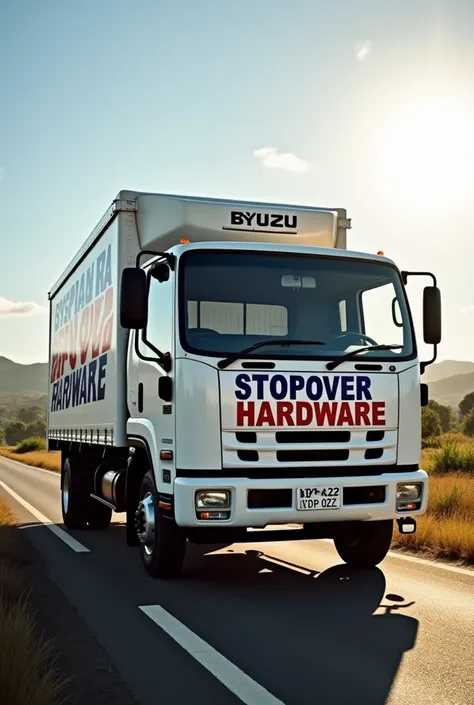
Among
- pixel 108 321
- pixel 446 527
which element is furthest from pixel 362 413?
pixel 108 321

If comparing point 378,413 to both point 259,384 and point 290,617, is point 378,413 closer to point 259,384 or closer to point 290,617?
point 259,384

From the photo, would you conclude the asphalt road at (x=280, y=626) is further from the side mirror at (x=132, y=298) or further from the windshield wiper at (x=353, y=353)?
the side mirror at (x=132, y=298)

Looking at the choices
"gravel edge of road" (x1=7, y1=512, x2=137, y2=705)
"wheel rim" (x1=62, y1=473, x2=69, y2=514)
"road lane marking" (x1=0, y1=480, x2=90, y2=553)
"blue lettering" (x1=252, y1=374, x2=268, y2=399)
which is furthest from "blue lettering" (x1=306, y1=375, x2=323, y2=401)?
"wheel rim" (x1=62, y1=473, x2=69, y2=514)

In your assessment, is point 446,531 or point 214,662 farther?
point 446,531

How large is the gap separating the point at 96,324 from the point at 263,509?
14.1ft

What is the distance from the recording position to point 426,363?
7977mm

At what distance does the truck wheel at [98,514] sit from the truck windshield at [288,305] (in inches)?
220

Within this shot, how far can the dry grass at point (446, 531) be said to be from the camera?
9.25m

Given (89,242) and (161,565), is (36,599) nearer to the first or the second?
(161,565)

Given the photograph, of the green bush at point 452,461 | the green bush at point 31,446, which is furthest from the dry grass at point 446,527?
the green bush at point 31,446

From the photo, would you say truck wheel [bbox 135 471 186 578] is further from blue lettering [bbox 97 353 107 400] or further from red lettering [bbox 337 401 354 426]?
blue lettering [bbox 97 353 107 400]

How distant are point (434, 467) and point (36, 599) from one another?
15603 millimetres

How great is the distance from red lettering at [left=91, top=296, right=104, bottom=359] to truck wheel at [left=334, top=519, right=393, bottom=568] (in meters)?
3.75

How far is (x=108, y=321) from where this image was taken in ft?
32.3
